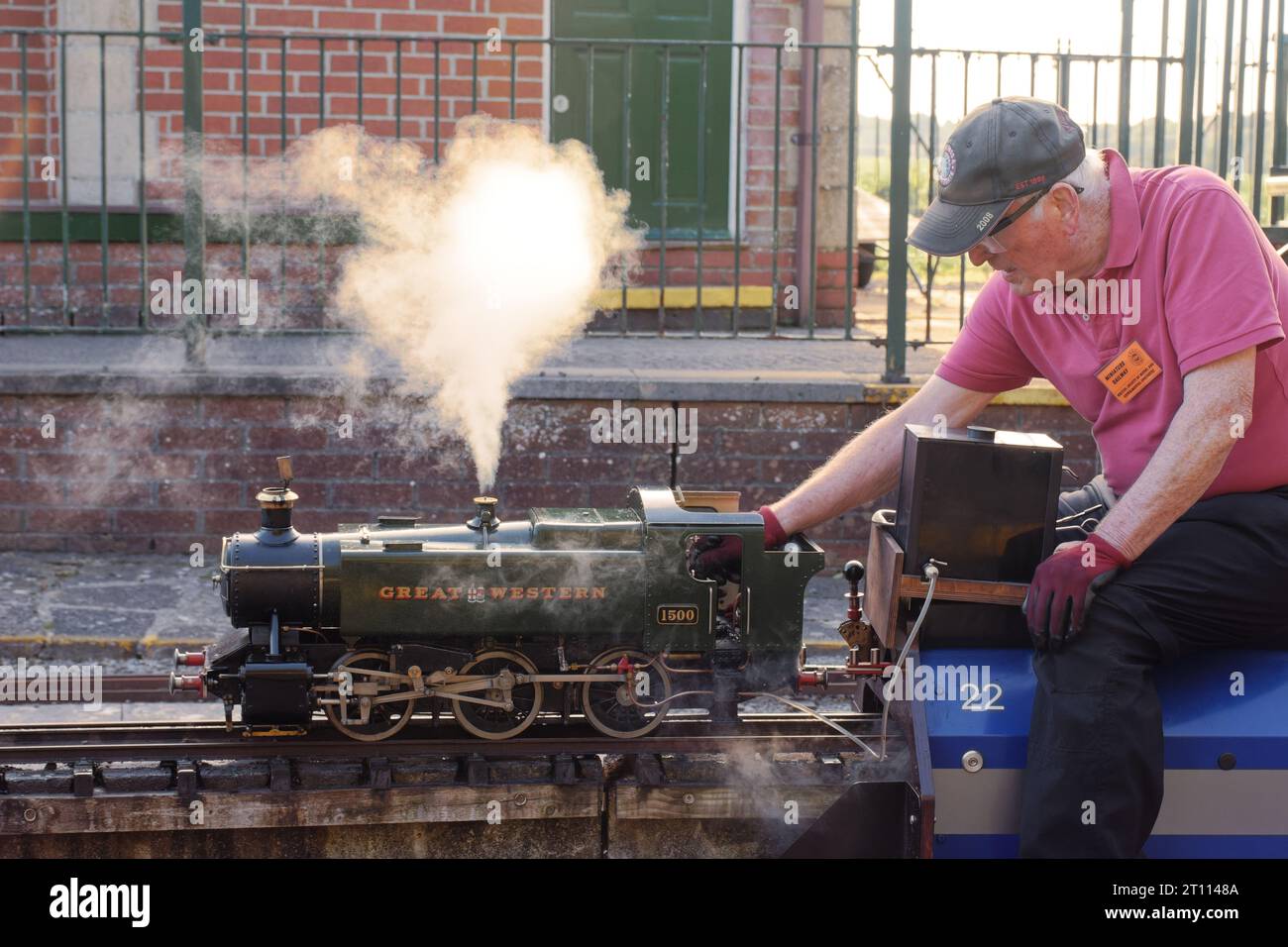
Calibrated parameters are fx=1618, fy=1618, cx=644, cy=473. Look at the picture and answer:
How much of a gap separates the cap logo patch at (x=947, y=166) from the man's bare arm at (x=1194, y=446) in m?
0.68

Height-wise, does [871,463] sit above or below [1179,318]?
below

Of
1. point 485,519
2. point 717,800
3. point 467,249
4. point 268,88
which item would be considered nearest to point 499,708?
point 485,519

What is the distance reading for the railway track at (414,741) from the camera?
13.0 feet

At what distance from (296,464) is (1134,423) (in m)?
4.09

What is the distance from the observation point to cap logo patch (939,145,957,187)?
11.8ft

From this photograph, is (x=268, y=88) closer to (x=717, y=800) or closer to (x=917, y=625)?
(x=717, y=800)

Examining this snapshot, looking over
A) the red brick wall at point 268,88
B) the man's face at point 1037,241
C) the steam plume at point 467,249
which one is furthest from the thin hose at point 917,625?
the red brick wall at point 268,88

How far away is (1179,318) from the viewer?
3451 mm

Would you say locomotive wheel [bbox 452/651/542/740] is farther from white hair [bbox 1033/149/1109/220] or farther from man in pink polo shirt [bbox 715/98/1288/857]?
white hair [bbox 1033/149/1109/220]

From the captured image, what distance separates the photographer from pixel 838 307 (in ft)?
32.9

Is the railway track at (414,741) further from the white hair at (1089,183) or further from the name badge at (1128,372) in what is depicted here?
the white hair at (1089,183)

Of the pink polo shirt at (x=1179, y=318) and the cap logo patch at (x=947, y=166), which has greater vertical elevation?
the cap logo patch at (x=947, y=166)

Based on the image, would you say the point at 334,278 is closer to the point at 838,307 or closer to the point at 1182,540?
the point at 838,307

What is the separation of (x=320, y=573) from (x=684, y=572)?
870mm
